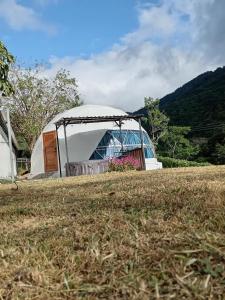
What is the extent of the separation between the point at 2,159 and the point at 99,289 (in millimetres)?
Result: 29407

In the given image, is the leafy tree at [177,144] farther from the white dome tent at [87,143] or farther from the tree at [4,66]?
the tree at [4,66]

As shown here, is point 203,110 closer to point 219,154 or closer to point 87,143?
point 219,154

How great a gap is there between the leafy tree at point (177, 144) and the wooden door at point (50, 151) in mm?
19997

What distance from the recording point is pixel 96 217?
11.7 ft

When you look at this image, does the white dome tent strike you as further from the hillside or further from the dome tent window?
the hillside

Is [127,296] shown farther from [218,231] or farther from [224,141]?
[224,141]

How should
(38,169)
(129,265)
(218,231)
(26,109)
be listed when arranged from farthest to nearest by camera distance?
(26,109) < (38,169) < (218,231) < (129,265)

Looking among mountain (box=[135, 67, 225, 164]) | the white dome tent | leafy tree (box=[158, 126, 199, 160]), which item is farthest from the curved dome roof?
leafy tree (box=[158, 126, 199, 160])

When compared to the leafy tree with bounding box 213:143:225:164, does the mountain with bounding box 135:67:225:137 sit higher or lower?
higher

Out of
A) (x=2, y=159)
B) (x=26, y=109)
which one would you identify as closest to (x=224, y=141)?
(x=26, y=109)

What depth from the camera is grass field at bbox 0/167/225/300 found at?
2078 mm

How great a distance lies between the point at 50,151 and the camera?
3344 cm

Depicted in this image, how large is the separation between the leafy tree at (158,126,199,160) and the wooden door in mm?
19997

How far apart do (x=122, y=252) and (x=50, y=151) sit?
3120 centimetres
